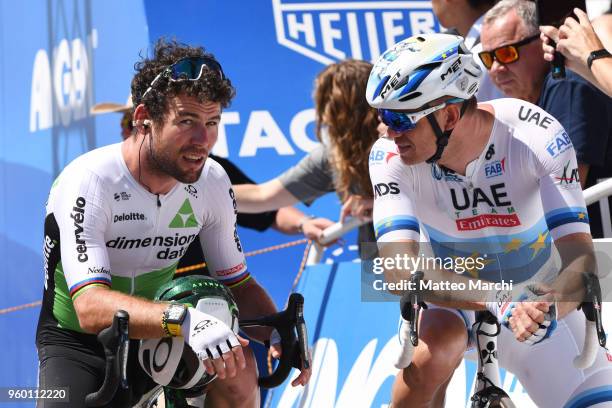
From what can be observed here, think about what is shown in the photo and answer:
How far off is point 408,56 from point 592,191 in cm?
136

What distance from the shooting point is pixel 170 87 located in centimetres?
488

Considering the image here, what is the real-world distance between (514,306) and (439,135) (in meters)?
0.83

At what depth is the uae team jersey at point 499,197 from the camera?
4867 millimetres

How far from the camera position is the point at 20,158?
34.6 ft

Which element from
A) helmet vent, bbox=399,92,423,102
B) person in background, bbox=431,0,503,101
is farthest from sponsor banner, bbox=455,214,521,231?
person in background, bbox=431,0,503,101

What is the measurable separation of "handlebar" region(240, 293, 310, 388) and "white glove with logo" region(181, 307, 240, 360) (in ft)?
1.57

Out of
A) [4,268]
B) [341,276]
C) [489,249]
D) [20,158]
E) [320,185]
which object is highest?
[20,158]

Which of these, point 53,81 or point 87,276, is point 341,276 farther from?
point 53,81

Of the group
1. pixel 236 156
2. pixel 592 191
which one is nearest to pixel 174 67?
pixel 592 191

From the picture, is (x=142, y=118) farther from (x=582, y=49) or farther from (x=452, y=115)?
(x=582, y=49)

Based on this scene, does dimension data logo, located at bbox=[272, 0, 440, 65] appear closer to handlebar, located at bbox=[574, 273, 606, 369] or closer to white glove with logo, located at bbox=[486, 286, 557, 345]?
white glove with logo, located at bbox=[486, 286, 557, 345]

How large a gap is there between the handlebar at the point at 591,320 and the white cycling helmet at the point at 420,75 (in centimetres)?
95

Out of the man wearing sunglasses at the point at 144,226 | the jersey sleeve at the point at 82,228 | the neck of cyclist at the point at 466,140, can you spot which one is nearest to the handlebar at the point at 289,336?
the man wearing sunglasses at the point at 144,226

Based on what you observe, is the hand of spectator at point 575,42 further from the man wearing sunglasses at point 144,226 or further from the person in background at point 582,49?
the man wearing sunglasses at point 144,226
